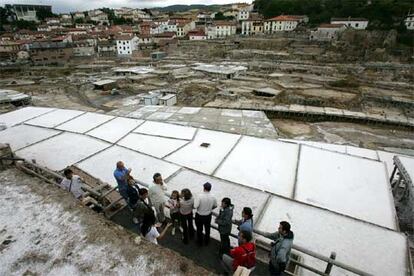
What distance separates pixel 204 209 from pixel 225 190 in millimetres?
2011

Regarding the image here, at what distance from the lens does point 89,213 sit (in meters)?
4.54

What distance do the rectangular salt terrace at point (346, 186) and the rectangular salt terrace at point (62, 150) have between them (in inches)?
266

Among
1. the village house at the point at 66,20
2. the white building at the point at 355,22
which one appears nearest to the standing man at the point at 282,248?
the white building at the point at 355,22

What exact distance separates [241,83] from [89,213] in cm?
3347

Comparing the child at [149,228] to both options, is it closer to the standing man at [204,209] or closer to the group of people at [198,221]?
the group of people at [198,221]

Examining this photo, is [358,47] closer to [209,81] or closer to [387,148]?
[209,81]

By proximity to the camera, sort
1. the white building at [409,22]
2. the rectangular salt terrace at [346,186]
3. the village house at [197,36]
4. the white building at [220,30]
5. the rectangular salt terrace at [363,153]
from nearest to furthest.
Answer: the rectangular salt terrace at [346,186], the rectangular salt terrace at [363,153], the white building at [409,22], the village house at [197,36], the white building at [220,30]

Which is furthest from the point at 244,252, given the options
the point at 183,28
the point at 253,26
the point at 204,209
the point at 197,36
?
the point at 183,28

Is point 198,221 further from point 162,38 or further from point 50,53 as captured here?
point 162,38

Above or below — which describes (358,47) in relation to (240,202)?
above

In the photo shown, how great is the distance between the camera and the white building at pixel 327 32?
5301 cm

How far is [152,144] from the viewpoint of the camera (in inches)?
379

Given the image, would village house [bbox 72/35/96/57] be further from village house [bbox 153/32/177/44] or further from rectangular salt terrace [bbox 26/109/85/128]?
rectangular salt terrace [bbox 26/109/85/128]

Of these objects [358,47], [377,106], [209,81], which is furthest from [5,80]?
[358,47]
